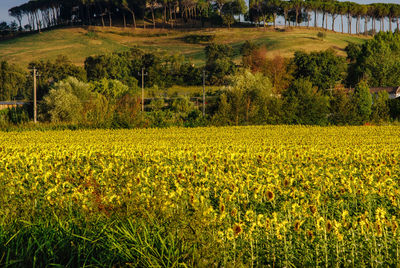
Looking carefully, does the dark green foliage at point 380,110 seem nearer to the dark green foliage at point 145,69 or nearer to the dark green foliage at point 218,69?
the dark green foliage at point 218,69

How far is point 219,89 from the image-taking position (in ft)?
197

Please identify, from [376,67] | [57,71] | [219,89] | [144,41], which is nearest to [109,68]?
[57,71]

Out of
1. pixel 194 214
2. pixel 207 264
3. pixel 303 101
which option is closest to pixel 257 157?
pixel 194 214

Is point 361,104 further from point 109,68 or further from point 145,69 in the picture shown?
point 145,69

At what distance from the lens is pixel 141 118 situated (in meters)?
30.0

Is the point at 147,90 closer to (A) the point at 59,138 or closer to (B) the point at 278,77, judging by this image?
(B) the point at 278,77

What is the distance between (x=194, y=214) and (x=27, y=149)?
11.5 metres

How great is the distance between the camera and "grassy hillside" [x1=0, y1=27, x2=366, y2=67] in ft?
355

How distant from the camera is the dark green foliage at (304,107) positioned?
33344 mm

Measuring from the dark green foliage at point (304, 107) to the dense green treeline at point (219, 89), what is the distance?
0.07 m

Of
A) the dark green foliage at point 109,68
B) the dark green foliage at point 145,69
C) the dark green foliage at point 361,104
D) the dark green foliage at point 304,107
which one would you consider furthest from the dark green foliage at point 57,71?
the dark green foliage at point 361,104

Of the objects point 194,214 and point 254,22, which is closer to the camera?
point 194,214

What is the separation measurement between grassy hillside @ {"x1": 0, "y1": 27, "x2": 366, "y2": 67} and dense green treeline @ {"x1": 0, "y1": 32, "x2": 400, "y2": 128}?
65.6 feet

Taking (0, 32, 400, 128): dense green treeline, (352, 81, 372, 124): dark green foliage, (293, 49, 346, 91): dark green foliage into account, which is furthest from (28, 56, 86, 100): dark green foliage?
(352, 81, 372, 124): dark green foliage
